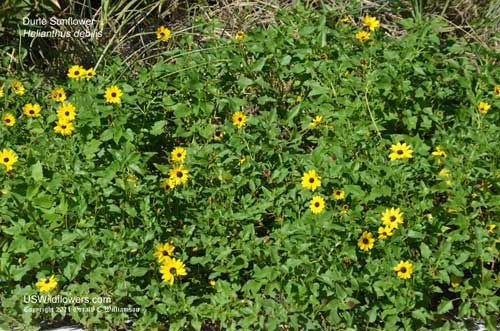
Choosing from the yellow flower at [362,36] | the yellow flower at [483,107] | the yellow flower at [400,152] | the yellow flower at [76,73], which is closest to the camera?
the yellow flower at [400,152]

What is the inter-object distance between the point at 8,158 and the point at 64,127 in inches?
9.5

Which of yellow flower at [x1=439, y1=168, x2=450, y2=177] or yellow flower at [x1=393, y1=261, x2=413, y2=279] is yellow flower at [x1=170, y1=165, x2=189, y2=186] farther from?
yellow flower at [x1=439, y1=168, x2=450, y2=177]

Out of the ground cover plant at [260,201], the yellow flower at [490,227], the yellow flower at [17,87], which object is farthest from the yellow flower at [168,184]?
the yellow flower at [490,227]

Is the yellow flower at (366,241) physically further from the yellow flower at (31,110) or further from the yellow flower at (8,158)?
the yellow flower at (31,110)

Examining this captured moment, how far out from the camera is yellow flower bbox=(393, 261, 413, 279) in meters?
2.86

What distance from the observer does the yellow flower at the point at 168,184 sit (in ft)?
10.2

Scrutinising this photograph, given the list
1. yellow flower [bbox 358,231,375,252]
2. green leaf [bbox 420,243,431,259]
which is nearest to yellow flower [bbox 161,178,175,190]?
yellow flower [bbox 358,231,375,252]

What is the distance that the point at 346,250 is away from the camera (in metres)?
2.89

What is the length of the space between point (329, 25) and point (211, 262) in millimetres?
1482

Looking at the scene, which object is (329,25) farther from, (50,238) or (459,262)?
(50,238)

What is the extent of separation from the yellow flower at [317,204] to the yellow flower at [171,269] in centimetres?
51

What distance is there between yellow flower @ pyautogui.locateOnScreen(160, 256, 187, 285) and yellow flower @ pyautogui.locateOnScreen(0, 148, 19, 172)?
71 cm

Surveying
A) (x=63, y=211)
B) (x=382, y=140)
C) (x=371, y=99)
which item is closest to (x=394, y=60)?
(x=371, y=99)

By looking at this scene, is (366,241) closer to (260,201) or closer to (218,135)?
(260,201)
